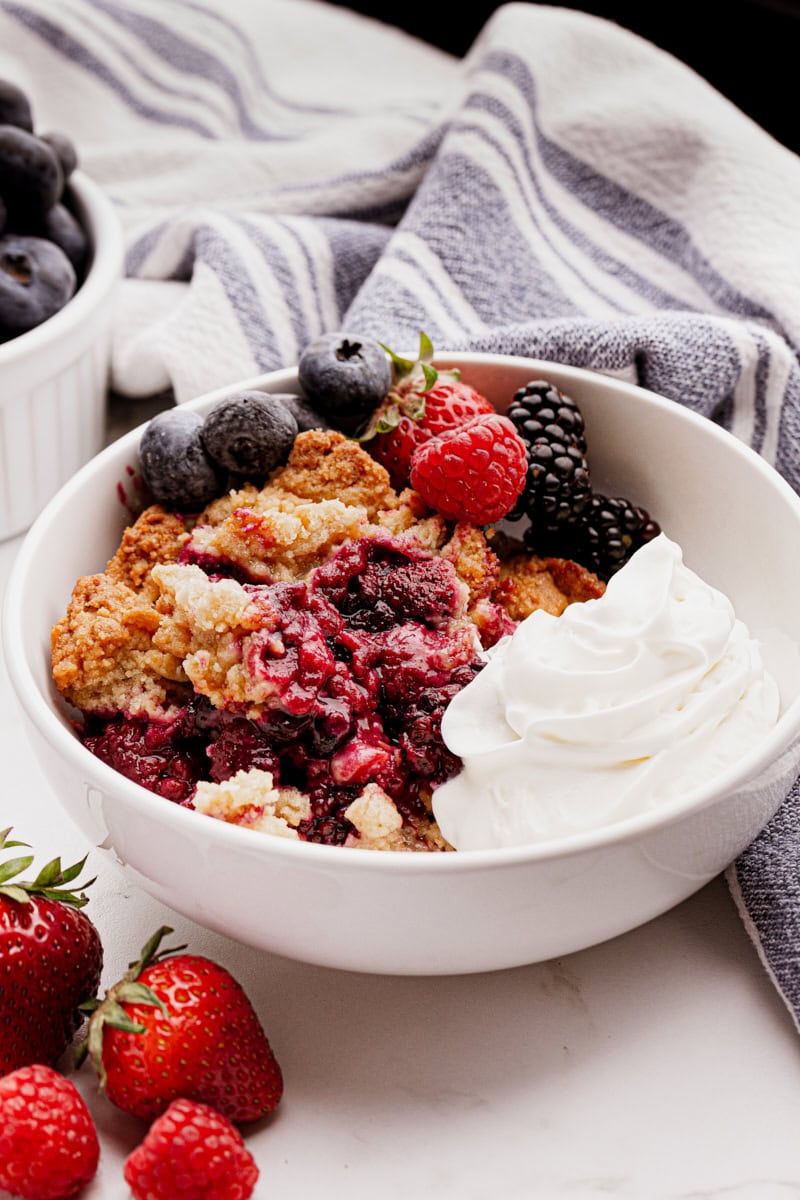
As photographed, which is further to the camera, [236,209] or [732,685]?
[236,209]

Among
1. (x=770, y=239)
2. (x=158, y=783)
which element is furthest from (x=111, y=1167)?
(x=770, y=239)

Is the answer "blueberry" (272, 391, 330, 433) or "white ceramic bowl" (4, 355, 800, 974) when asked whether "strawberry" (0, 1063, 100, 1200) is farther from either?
"blueberry" (272, 391, 330, 433)

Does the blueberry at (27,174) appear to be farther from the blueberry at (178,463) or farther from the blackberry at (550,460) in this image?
the blackberry at (550,460)

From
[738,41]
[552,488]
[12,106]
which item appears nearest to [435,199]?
[12,106]

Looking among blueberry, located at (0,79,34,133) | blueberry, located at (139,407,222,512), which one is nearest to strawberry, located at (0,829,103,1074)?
blueberry, located at (139,407,222,512)

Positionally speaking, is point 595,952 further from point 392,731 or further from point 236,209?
point 236,209

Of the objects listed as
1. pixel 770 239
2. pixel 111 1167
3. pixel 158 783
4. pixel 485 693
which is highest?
pixel 770 239

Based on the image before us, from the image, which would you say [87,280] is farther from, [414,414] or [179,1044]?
[179,1044]
